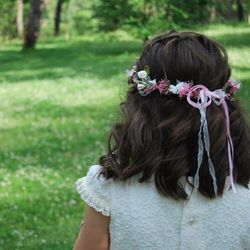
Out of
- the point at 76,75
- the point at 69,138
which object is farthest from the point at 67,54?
the point at 69,138

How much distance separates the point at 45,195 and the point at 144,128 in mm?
4510

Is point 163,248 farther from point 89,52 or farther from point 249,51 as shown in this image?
point 89,52

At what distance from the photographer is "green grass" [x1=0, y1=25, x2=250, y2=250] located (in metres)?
5.73

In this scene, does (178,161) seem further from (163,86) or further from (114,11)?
(114,11)

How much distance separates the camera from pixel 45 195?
652 centimetres

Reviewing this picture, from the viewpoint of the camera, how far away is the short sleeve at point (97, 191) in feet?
7.15

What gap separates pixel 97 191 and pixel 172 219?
0.26 m

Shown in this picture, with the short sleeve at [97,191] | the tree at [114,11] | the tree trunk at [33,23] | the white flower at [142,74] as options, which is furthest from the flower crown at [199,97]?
the tree trunk at [33,23]

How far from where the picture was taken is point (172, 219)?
2.11m

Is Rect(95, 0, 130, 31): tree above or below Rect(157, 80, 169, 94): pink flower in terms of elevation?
below

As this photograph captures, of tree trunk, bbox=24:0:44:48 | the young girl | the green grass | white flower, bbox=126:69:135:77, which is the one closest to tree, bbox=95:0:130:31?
the green grass

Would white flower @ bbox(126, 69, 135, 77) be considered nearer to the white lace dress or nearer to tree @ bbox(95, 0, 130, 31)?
the white lace dress

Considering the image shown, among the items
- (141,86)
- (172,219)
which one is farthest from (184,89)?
(172,219)

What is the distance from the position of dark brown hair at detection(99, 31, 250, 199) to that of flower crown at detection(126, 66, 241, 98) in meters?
0.02
